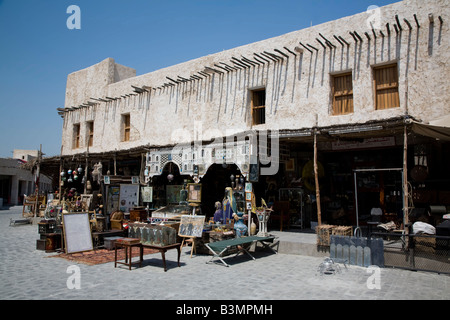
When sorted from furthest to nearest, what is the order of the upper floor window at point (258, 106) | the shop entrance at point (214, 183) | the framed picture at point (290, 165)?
the shop entrance at point (214, 183)
the upper floor window at point (258, 106)
the framed picture at point (290, 165)

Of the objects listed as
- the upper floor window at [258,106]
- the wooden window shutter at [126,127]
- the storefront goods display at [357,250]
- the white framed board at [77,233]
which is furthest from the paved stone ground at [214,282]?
the wooden window shutter at [126,127]

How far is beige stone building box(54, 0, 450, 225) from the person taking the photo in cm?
966

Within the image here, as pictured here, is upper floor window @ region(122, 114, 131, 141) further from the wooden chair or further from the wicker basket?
the wicker basket

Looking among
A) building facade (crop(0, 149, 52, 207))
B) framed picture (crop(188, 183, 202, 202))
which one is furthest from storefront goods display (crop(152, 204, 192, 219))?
building facade (crop(0, 149, 52, 207))

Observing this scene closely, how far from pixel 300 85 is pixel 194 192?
18.4 ft

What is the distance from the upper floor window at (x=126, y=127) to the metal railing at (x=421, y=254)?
1419cm

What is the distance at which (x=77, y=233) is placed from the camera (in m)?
9.31

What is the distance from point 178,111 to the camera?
615 inches

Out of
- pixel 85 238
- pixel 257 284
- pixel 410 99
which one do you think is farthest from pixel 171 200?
pixel 410 99

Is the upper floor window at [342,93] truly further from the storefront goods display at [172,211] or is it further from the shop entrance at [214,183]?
the storefront goods display at [172,211]

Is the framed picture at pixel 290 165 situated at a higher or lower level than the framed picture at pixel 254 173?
higher

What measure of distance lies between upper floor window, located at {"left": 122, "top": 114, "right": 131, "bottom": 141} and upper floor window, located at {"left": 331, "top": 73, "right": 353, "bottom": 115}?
11125mm

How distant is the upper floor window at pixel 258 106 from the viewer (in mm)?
13414

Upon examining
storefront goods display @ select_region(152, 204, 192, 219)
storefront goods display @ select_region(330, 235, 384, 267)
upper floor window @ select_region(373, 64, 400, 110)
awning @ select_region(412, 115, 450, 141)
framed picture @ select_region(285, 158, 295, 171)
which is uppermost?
upper floor window @ select_region(373, 64, 400, 110)
